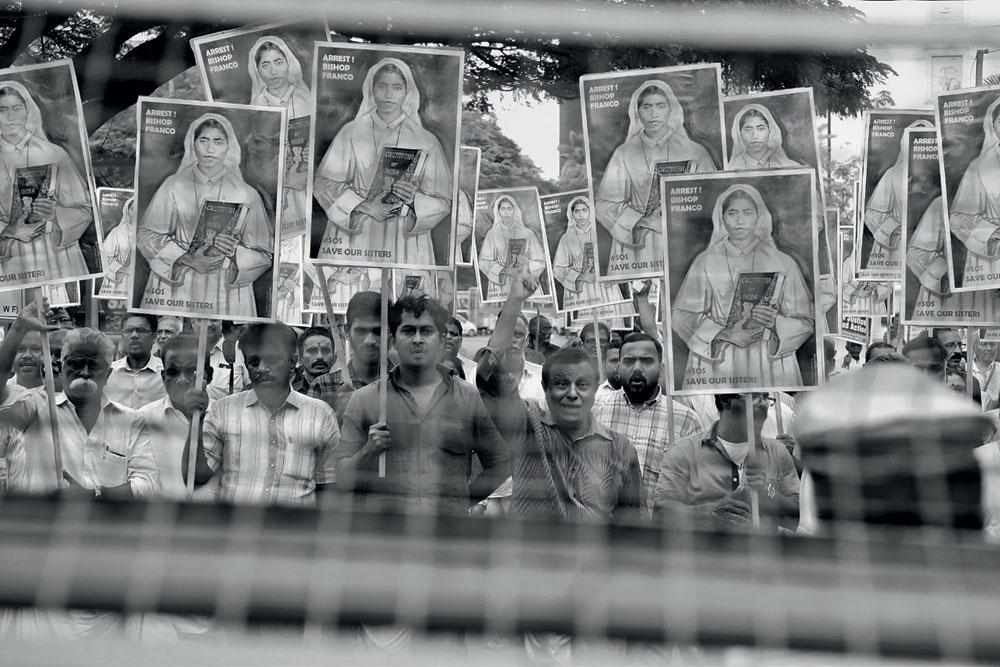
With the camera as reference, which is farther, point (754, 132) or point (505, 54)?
point (754, 132)

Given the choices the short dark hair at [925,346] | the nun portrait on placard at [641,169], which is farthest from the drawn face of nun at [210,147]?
the short dark hair at [925,346]

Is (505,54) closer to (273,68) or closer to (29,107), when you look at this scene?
(29,107)

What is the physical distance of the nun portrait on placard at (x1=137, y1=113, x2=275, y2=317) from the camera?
4070 millimetres

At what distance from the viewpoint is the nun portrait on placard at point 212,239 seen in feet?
13.4

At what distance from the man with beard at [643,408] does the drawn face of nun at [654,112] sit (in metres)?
0.90

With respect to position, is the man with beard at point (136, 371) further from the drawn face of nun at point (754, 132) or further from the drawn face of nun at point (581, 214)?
the drawn face of nun at point (754, 132)

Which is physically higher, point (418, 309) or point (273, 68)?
point (273, 68)

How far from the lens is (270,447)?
13.3ft

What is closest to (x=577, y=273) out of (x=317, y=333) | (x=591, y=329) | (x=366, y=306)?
(x=591, y=329)

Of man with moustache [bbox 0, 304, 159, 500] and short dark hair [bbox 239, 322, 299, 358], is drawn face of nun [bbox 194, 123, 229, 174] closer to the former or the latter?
short dark hair [bbox 239, 322, 299, 358]

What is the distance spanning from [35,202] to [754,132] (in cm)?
252

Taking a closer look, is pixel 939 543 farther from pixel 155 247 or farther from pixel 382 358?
pixel 155 247

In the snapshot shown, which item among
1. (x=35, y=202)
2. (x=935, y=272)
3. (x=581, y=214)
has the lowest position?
(x=935, y=272)

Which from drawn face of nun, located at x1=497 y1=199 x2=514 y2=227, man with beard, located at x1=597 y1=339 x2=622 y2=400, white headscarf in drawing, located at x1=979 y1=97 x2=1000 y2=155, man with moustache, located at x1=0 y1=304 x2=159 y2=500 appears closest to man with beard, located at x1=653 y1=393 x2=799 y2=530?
man with beard, located at x1=597 y1=339 x2=622 y2=400
